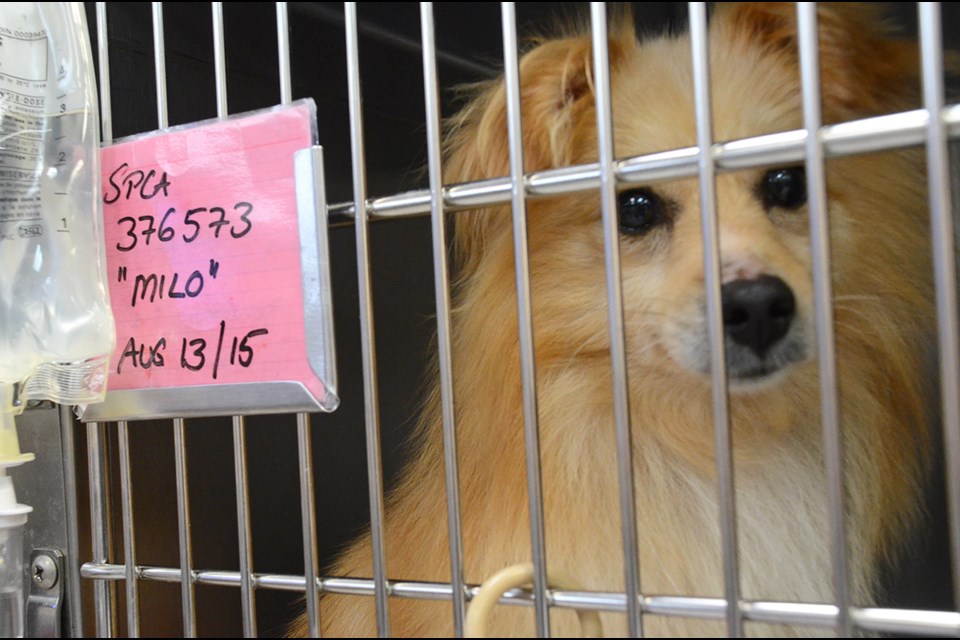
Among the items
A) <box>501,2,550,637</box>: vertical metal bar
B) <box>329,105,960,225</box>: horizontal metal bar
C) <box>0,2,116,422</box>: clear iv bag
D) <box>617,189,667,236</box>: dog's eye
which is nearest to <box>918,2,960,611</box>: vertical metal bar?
<box>329,105,960,225</box>: horizontal metal bar

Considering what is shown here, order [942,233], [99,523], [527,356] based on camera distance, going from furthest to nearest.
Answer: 1. [99,523]
2. [527,356]
3. [942,233]

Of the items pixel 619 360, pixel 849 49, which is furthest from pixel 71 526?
pixel 849 49

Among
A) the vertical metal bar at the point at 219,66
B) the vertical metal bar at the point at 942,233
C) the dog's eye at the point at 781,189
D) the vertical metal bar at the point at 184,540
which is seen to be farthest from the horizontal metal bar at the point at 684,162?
the dog's eye at the point at 781,189

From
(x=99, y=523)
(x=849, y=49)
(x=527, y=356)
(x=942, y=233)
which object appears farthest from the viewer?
(x=849, y=49)

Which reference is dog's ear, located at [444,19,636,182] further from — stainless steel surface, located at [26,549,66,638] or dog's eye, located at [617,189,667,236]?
stainless steel surface, located at [26,549,66,638]

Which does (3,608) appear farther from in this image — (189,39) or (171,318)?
(189,39)

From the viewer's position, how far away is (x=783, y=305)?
0.73 m

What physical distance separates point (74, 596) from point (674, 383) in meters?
0.61

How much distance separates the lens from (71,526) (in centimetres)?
78

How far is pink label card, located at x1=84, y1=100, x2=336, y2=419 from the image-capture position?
633 millimetres

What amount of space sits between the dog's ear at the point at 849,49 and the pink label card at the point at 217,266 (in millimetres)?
561

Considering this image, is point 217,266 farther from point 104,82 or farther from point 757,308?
point 757,308

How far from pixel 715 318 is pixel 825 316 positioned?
0.20 feet

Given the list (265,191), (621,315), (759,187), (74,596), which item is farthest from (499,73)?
(74,596)
